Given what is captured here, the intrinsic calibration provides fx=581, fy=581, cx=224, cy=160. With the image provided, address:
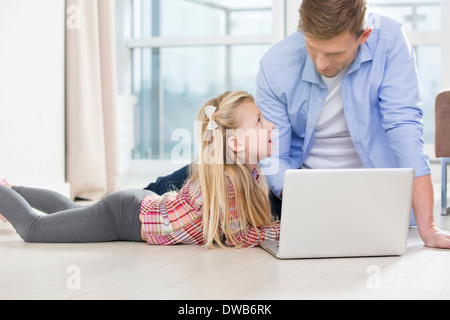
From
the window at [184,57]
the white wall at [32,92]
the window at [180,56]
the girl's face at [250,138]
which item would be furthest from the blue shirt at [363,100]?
the window at [184,57]

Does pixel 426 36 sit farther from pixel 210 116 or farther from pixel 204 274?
pixel 204 274

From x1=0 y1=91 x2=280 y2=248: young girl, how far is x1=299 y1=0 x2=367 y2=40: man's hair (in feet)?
0.89

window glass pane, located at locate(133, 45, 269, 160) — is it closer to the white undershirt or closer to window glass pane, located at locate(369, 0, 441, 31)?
window glass pane, located at locate(369, 0, 441, 31)

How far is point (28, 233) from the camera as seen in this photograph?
5.23 feet

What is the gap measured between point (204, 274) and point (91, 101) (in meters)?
1.79

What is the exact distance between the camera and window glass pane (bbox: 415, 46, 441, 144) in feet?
12.2

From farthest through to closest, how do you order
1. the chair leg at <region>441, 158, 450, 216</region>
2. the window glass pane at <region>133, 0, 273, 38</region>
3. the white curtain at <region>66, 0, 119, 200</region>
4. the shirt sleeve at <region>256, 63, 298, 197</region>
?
the window glass pane at <region>133, 0, 273, 38</region> < the white curtain at <region>66, 0, 119, 200</region> < the chair leg at <region>441, 158, 450, 216</region> < the shirt sleeve at <region>256, 63, 298, 197</region>

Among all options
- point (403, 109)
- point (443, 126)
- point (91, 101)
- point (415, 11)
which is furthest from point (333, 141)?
point (415, 11)

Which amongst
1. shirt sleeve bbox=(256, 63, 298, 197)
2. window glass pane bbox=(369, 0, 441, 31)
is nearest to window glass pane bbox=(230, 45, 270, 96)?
window glass pane bbox=(369, 0, 441, 31)

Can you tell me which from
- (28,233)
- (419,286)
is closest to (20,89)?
(28,233)

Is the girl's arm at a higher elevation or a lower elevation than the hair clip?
lower

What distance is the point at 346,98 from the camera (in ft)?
5.45

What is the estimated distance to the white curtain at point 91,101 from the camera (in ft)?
8.91
